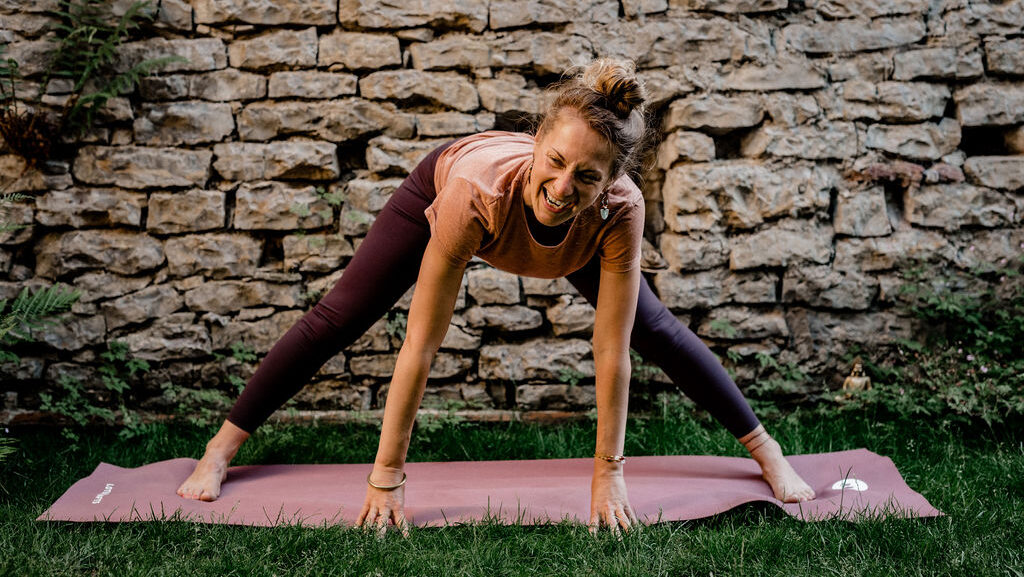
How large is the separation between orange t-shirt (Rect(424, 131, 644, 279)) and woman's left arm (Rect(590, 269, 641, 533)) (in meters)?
0.06

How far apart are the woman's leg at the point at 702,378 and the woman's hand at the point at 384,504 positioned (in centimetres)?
83

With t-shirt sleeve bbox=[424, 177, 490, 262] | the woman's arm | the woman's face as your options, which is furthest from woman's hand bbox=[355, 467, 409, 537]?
the woman's face

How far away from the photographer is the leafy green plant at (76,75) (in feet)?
9.29

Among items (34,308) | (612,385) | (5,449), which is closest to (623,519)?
(612,385)

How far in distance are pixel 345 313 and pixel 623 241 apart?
0.94m

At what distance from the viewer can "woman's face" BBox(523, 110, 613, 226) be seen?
160 cm

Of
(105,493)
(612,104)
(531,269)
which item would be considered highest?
(612,104)

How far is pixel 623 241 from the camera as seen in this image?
180cm

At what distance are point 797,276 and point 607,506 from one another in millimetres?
1740

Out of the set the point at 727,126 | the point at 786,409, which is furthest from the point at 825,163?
the point at 786,409

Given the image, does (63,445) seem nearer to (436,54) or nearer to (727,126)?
(436,54)

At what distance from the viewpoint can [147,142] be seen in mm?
2988

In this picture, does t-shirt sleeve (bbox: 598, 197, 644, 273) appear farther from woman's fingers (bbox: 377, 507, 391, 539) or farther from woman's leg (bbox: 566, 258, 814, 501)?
woman's fingers (bbox: 377, 507, 391, 539)

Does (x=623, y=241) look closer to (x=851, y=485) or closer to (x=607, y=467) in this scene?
(x=607, y=467)
